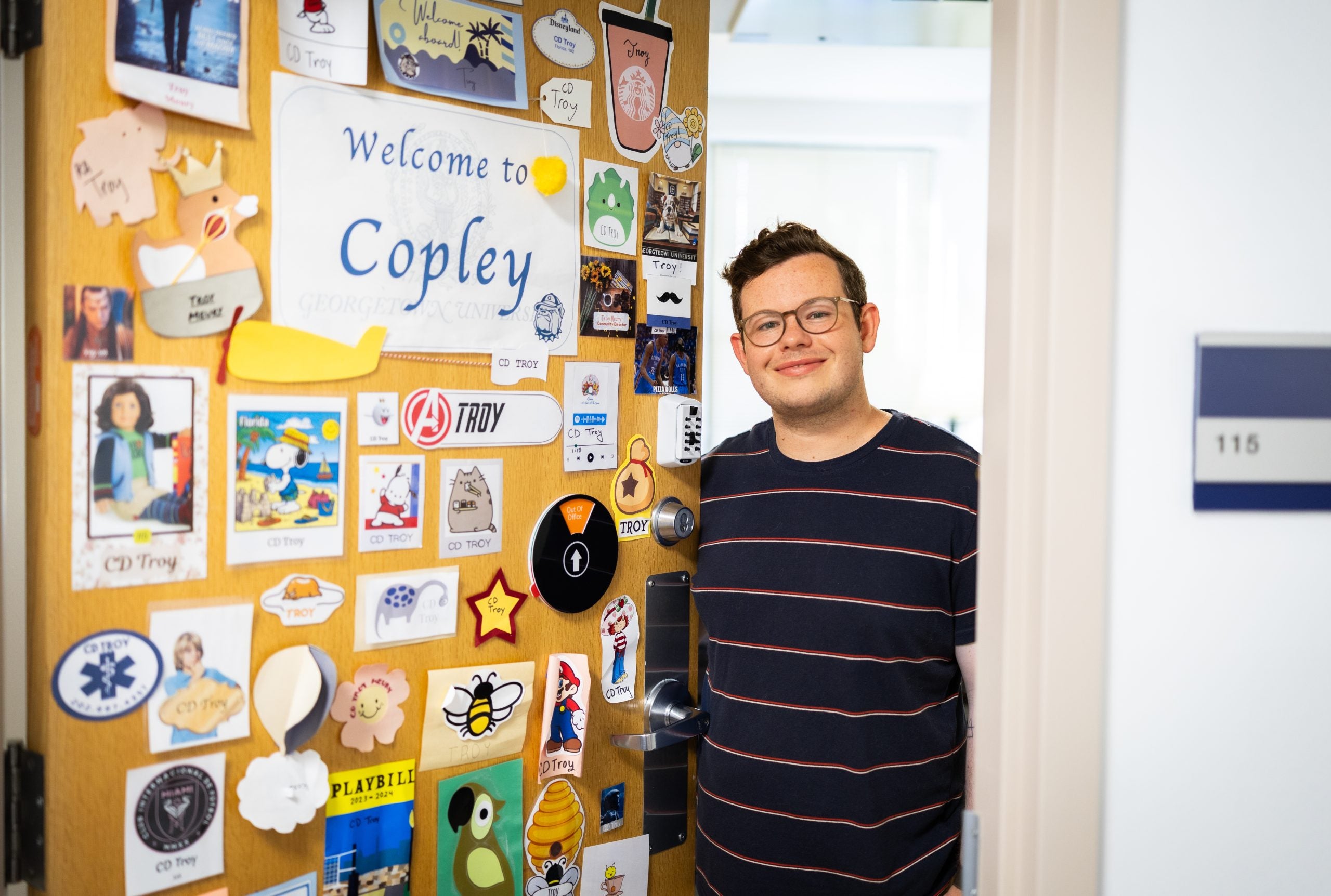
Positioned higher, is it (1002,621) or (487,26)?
(487,26)

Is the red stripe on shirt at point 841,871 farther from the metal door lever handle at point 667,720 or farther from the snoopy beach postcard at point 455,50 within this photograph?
the snoopy beach postcard at point 455,50

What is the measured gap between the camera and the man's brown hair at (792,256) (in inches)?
58.9

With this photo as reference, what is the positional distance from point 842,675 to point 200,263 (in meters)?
1.07

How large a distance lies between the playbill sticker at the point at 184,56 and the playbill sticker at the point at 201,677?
55cm

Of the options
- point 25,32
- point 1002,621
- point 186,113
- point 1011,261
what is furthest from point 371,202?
point 1002,621

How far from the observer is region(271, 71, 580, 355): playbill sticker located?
98 centimetres

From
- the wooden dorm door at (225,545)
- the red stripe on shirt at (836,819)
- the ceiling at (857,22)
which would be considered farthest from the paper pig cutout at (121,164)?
the ceiling at (857,22)

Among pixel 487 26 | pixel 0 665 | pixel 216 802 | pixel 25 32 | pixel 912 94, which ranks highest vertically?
pixel 912 94

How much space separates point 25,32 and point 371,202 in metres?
0.36

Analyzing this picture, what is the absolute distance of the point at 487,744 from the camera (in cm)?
115

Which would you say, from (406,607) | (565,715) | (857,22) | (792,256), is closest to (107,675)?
(406,607)

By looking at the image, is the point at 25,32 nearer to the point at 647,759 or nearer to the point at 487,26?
the point at 487,26

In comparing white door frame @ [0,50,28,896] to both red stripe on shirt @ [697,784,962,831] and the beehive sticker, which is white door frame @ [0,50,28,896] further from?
red stripe on shirt @ [697,784,962,831]

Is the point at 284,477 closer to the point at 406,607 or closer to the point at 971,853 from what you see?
the point at 406,607
